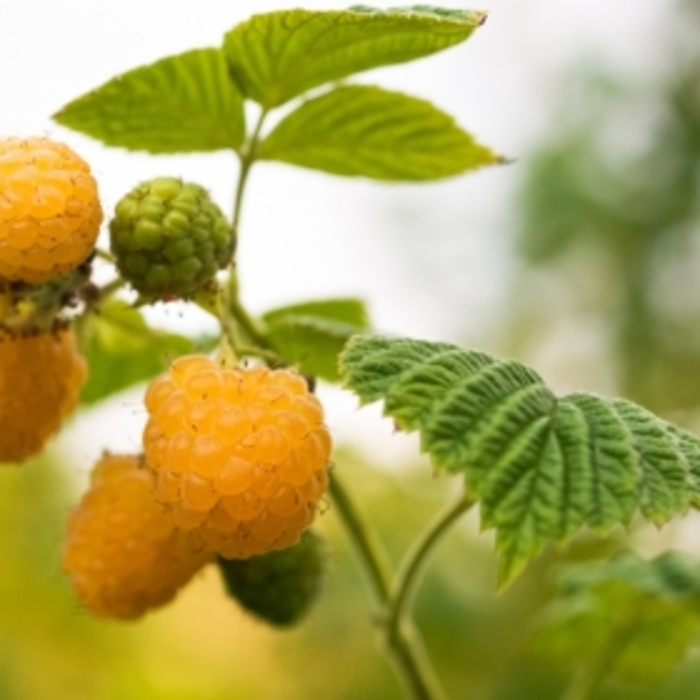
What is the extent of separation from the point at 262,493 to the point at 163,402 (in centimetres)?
19

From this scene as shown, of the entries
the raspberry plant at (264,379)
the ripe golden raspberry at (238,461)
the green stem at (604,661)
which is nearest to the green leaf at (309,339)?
the raspberry plant at (264,379)

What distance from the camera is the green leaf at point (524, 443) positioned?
1.45 meters

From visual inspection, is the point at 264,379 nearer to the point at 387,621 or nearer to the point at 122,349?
the point at 387,621

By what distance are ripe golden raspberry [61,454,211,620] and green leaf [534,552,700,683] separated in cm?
104

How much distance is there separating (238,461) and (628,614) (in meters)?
1.51

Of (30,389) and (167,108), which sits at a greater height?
(167,108)

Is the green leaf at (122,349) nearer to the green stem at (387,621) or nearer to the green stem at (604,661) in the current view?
the green stem at (387,621)

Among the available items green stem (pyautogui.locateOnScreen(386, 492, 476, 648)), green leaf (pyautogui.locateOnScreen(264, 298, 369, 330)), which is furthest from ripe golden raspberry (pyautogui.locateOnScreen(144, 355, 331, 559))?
green leaf (pyautogui.locateOnScreen(264, 298, 369, 330))

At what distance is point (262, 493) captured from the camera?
148 centimetres

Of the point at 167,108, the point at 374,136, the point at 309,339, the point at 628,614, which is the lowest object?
the point at 628,614

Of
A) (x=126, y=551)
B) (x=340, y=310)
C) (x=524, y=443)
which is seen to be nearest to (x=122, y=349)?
(x=340, y=310)

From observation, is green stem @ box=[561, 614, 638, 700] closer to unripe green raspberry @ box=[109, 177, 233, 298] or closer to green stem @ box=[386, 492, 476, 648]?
green stem @ box=[386, 492, 476, 648]

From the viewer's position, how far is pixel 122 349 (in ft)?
7.72

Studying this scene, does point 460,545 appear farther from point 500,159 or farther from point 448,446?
point 448,446
